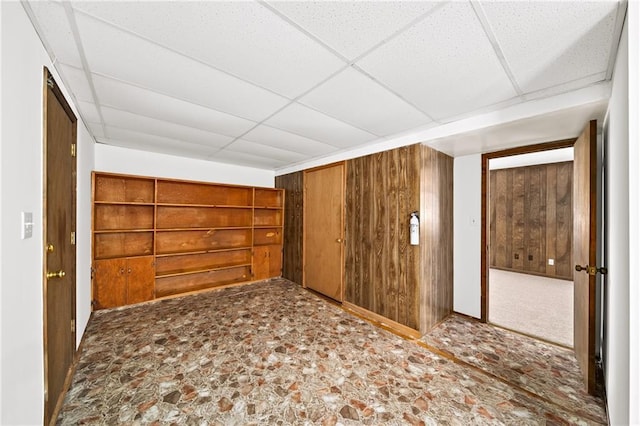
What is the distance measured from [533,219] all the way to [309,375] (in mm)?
6339

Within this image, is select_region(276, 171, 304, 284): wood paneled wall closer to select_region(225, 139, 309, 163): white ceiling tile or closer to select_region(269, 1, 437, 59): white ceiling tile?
select_region(225, 139, 309, 163): white ceiling tile

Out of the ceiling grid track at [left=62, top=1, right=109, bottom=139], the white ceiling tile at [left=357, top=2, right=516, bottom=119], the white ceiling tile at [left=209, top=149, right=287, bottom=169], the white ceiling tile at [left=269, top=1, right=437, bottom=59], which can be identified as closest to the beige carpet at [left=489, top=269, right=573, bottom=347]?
the white ceiling tile at [left=357, top=2, right=516, bottom=119]

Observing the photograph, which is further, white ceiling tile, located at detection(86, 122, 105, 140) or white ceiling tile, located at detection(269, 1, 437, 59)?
white ceiling tile, located at detection(86, 122, 105, 140)

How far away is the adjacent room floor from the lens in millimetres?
1653

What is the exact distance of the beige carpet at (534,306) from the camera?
294 centimetres

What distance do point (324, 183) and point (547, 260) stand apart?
18.0 feet

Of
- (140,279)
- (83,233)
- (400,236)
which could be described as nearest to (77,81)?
(83,233)

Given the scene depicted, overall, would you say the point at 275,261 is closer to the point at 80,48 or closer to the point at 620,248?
the point at 80,48

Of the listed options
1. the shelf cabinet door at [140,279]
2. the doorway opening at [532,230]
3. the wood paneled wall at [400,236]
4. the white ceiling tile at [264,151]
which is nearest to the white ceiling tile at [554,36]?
the wood paneled wall at [400,236]

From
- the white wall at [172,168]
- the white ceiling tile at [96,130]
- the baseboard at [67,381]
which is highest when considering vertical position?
the white ceiling tile at [96,130]

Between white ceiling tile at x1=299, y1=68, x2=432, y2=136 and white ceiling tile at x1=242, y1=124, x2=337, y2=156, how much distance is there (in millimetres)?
842

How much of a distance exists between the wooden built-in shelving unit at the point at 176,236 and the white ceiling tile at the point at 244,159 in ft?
1.67

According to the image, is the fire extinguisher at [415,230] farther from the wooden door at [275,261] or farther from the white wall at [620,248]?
the wooden door at [275,261]

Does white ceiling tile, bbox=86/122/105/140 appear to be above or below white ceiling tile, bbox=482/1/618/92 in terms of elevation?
above
